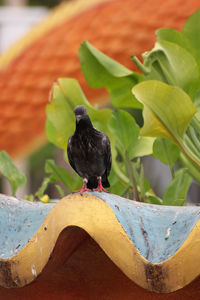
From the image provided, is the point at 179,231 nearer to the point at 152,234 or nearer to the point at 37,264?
the point at 152,234

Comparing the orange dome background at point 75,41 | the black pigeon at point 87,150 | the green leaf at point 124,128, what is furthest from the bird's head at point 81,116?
the orange dome background at point 75,41

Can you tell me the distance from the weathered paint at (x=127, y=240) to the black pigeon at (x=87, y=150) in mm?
53

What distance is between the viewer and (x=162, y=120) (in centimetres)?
60

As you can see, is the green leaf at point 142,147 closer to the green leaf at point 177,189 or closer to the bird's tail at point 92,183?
the green leaf at point 177,189

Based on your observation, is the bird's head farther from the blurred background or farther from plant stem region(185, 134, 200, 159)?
the blurred background

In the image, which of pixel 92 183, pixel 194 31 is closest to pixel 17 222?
pixel 92 183

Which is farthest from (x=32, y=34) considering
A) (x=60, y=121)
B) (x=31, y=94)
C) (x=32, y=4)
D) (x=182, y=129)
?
(x=32, y=4)

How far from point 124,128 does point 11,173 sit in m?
0.17

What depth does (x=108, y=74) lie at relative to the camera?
790mm

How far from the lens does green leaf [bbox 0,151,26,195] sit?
0.86m

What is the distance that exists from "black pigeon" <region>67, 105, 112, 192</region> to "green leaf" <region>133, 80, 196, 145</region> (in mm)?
44

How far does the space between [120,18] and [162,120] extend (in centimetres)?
128

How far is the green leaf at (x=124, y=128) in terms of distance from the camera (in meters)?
0.80

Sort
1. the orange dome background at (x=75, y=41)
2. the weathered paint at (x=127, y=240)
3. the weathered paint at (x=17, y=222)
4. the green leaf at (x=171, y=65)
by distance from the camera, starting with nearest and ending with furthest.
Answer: the weathered paint at (x=127, y=240), the weathered paint at (x=17, y=222), the green leaf at (x=171, y=65), the orange dome background at (x=75, y=41)
